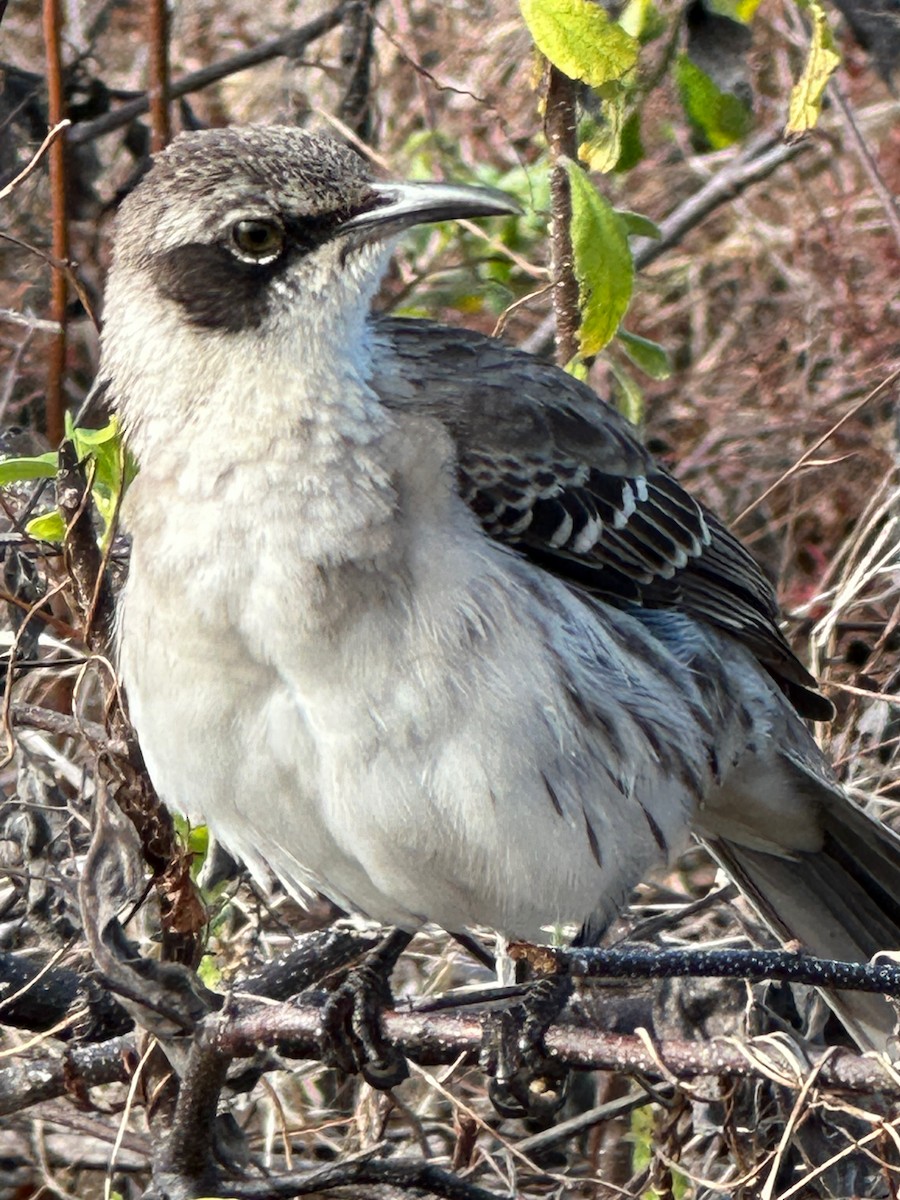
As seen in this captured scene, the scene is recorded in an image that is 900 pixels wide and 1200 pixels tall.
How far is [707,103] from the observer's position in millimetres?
5227

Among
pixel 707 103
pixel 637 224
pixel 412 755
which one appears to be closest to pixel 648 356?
pixel 637 224

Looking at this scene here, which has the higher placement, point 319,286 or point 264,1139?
point 319,286

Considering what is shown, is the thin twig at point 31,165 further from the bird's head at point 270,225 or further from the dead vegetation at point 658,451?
the dead vegetation at point 658,451

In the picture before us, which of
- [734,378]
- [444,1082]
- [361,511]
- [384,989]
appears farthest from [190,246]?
[734,378]

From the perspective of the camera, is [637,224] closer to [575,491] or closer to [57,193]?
[575,491]

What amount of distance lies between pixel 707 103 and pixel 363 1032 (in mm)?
2907

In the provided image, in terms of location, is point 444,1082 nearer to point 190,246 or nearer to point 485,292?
point 190,246

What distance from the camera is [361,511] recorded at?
391cm

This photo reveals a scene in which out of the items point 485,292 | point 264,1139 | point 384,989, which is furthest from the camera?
point 485,292

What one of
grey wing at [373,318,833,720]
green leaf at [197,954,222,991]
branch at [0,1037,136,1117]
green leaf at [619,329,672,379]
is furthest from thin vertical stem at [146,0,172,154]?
branch at [0,1037,136,1117]

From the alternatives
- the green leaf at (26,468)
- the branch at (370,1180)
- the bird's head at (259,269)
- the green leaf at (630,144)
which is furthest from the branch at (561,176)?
the branch at (370,1180)

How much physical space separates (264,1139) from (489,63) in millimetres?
5063

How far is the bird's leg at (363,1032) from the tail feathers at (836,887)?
1385mm

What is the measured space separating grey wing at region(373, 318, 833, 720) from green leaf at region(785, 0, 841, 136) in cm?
94
